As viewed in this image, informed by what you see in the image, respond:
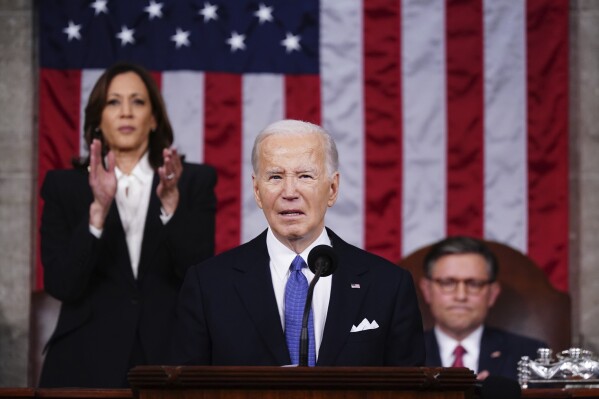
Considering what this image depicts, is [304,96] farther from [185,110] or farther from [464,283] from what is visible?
[464,283]

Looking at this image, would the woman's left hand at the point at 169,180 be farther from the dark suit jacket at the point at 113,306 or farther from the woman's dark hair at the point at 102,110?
the woman's dark hair at the point at 102,110

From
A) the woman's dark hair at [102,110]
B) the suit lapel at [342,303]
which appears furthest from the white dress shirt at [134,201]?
the suit lapel at [342,303]

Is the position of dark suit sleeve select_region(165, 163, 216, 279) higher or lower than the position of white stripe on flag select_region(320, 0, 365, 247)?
lower

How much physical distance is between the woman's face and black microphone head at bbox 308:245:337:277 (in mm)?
2245

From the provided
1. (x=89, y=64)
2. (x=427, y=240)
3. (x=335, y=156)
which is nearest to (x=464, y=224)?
(x=427, y=240)

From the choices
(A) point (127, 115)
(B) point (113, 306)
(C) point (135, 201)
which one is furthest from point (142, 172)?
(B) point (113, 306)

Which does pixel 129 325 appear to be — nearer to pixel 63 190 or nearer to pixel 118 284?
pixel 118 284

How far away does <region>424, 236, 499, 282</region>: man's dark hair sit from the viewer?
20.7 ft

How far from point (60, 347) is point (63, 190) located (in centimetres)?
67

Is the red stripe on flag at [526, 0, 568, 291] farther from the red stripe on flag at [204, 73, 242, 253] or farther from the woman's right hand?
the woman's right hand

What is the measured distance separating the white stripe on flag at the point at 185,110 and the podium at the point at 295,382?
4.06m

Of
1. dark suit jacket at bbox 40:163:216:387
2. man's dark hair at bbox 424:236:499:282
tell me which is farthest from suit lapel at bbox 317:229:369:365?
man's dark hair at bbox 424:236:499:282

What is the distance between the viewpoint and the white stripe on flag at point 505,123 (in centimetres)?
703

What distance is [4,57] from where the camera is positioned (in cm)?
702
